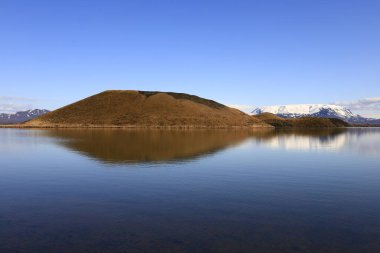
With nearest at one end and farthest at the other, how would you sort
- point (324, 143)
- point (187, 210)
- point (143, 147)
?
point (187, 210), point (143, 147), point (324, 143)

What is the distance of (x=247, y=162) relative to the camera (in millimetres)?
34031

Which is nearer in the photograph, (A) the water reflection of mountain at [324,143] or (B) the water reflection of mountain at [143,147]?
(B) the water reflection of mountain at [143,147]

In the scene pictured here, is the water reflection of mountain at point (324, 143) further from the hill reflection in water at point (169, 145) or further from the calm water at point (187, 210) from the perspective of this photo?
the calm water at point (187, 210)

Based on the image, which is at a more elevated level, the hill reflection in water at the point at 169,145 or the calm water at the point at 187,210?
the hill reflection in water at the point at 169,145

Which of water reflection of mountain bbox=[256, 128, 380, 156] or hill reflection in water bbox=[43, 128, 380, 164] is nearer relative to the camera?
hill reflection in water bbox=[43, 128, 380, 164]

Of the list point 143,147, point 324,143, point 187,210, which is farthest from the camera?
point 324,143

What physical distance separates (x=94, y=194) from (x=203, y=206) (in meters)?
6.57

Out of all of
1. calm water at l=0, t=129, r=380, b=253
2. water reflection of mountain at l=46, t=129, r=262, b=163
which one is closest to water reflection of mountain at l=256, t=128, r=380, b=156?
water reflection of mountain at l=46, t=129, r=262, b=163

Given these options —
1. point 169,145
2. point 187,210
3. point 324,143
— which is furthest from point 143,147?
point 324,143

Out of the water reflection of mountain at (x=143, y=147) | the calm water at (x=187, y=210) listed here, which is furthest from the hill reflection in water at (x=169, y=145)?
the calm water at (x=187, y=210)

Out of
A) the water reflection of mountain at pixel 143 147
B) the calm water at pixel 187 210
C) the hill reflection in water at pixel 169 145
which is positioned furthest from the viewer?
the hill reflection in water at pixel 169 145

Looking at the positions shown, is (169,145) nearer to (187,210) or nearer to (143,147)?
(143,147)

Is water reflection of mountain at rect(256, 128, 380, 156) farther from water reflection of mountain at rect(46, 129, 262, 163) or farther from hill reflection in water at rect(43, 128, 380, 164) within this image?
water reflection of mountain at rect(46, 129, 262, 163)

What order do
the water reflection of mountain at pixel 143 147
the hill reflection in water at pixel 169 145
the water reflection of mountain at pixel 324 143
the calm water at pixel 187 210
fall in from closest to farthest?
1. the calm water at pixel 187 210
2. the water reflection of mountain at pixel 143 147
3. the hill reflection in water at pixel 169 145
4. the water reflection of mountain at pixel 324 143
